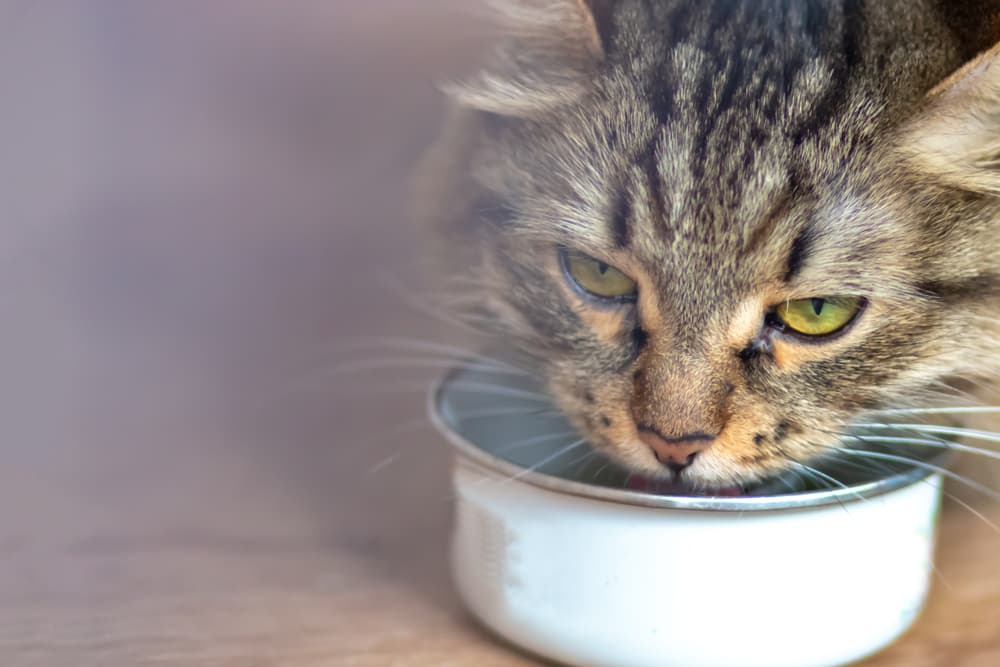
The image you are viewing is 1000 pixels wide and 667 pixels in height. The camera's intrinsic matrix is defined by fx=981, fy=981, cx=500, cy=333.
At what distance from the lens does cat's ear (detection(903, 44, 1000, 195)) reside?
80 centimetres

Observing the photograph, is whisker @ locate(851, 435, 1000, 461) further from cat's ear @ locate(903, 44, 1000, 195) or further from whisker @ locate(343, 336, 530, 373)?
whisker @ locate(343, 336, 530, 373)

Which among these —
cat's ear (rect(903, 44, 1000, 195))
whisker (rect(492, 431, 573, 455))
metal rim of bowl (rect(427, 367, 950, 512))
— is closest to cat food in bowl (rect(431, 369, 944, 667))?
metal rim of bowl (rect(427, 367, 950, 512))

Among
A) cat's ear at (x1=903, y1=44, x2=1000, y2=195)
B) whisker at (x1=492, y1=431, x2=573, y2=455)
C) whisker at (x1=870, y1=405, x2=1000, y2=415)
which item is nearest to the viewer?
cat's ear at (x1=903, y1=44, x2=1000, y2=195)

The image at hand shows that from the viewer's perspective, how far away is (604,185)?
0.89 metres

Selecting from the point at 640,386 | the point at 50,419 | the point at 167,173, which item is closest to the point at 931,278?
the point at 640,386

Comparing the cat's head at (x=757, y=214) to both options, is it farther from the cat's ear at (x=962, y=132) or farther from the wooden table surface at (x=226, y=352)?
the wooden table surface at (x=226, y=352)

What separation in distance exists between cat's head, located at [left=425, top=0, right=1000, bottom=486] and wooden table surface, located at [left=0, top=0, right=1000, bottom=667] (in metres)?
0.28

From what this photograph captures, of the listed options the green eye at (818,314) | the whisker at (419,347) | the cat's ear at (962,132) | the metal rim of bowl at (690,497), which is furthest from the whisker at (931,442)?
the whisker at (419,347)

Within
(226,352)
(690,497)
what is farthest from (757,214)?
(226,352)

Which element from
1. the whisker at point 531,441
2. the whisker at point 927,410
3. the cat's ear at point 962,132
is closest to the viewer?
the cat's ear at point 962,132

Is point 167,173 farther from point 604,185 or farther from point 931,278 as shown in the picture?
point 931,278

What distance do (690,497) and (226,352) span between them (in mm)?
1039

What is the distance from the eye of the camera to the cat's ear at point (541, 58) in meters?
0.92

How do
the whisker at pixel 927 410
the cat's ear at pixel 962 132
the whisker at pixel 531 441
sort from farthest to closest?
the whisker at pixel 531 441 → the whisker at pixel 927 410 → the cat's ear at pixel 962 132
